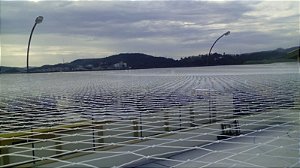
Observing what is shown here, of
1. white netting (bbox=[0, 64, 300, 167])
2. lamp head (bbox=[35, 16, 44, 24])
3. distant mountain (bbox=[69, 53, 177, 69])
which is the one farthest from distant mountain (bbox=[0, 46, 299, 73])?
lamp head (bbox=[35, 16, 44, 24])

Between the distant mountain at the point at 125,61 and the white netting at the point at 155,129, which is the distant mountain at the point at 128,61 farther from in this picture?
the white netting at the point at 155,129

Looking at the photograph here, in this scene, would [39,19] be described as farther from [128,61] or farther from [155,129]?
[155,129]

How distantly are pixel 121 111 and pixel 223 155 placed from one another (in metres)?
0.84

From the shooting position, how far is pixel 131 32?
179 inches

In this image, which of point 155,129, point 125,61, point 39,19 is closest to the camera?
point 155,129

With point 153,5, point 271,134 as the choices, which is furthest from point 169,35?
point 271,134

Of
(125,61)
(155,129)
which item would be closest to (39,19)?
(125,61)

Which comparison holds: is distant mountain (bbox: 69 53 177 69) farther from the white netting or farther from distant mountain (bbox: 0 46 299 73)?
the white netting

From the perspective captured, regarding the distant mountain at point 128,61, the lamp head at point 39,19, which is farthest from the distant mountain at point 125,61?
the lamp head at point 39,19

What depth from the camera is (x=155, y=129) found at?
230cm

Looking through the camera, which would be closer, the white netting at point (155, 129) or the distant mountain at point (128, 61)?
the white netting at point (155, 129)

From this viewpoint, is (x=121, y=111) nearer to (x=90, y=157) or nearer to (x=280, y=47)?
(x=90, y=157)

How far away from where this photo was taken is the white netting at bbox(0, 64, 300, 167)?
5.50ft

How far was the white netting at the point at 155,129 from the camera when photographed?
1.68m
